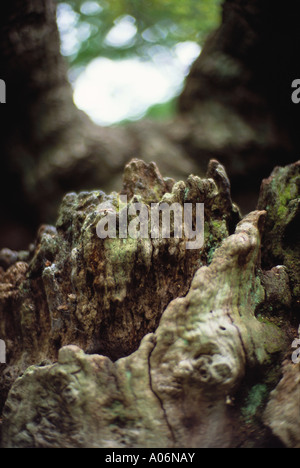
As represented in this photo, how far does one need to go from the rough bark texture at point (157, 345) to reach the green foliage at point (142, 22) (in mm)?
3515

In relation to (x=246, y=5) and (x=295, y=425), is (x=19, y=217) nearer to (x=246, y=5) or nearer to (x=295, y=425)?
(x=246, y=5)

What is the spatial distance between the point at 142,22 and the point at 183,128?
5.28ft

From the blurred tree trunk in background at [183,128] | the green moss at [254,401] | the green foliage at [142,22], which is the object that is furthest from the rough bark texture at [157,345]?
the green foliage at [142,22]

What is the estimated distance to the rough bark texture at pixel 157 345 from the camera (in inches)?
37.3

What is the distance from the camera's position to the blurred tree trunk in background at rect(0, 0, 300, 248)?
328cm

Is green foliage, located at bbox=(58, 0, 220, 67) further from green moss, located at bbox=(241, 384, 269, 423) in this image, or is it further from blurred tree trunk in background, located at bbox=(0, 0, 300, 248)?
green moss, located at bbox=(241, 384, 269, 423)

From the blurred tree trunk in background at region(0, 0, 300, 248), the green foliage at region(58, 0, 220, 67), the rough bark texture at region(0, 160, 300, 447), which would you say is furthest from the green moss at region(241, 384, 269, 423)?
the green foliage at region(58, 0, 220, 67)

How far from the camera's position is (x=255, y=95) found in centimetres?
350

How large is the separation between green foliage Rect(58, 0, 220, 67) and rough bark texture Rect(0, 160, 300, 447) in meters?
3.52

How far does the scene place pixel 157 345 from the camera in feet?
3.26

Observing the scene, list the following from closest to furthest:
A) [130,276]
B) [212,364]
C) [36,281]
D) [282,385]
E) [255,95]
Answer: [212,364]
[282,385]
[130,276]
[36,281]
[255,95]

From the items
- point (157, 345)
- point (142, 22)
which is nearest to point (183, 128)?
point (142, 22)
